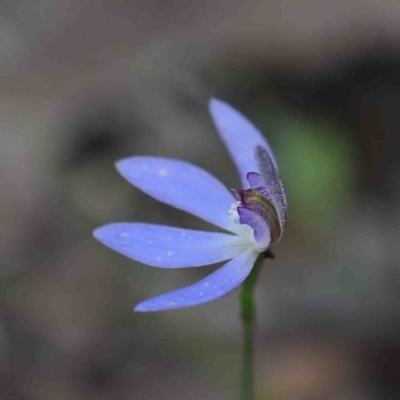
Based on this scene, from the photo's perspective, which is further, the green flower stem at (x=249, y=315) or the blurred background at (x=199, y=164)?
the blurred background at (x=199, y=164)

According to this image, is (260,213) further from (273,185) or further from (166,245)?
(166,245)

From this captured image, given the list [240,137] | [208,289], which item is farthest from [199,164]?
[208,289]

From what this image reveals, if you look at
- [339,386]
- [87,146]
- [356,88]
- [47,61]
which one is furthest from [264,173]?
[47,61]

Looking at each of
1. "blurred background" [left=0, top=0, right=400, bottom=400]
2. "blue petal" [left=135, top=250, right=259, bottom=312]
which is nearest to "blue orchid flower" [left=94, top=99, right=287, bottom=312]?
"blue petal" [left=135, top=250, right=259, bottom=312]

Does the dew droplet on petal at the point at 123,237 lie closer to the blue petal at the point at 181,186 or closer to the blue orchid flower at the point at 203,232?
the blue orchid flower at the point at 203,232

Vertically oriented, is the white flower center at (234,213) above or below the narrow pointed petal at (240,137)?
below

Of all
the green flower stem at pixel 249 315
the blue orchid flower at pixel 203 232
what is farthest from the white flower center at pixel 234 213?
the green flower stem at pixel 249 315

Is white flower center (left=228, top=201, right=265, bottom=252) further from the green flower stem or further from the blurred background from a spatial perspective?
the blurred background

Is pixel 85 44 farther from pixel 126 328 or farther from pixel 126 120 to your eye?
pixel 126 328
